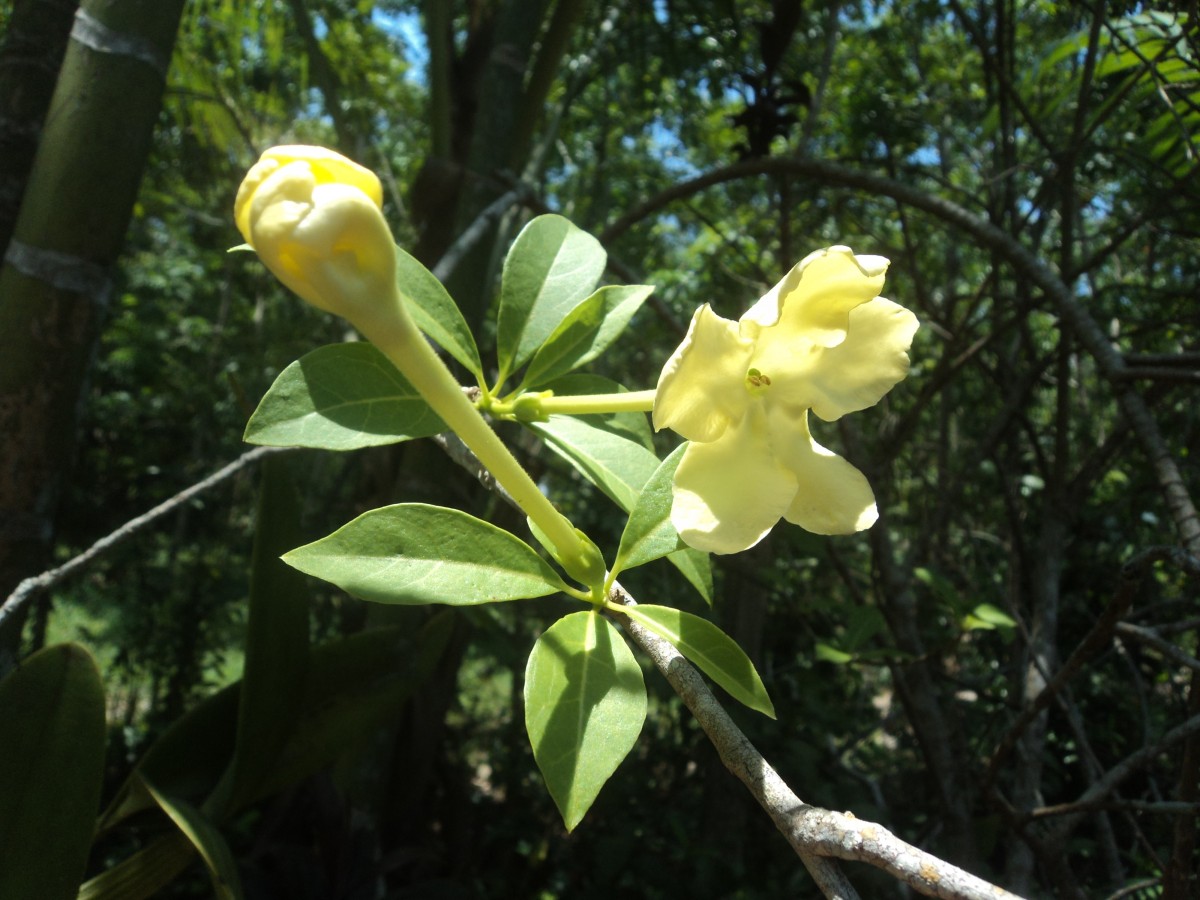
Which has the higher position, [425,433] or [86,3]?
[86,3]

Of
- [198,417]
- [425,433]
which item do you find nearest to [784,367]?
[425,433]

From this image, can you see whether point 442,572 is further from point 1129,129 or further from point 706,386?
point 1129,129

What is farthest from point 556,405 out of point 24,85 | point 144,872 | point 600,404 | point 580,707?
point 24,85

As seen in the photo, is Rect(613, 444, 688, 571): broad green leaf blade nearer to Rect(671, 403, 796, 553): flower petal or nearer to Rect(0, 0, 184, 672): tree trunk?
Rect(671, 403, 796, 553): flower petal

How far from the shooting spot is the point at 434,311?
26.7 inches

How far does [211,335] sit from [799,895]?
3704 millimetres

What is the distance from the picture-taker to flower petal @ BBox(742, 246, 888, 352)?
52 cm

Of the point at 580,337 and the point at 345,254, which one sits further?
the point at 580,337

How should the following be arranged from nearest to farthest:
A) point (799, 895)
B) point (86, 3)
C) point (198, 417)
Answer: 1. point (86, 3)
2. point (799, 895)
3. point (198, 417)

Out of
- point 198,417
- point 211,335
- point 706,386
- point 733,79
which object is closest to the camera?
point 706,386

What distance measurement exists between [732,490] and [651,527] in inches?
3.8

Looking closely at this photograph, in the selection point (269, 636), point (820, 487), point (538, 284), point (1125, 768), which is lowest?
point (269, 636)

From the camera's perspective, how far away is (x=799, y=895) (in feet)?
6.31

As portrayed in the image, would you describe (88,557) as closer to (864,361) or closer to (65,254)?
(65,254)
